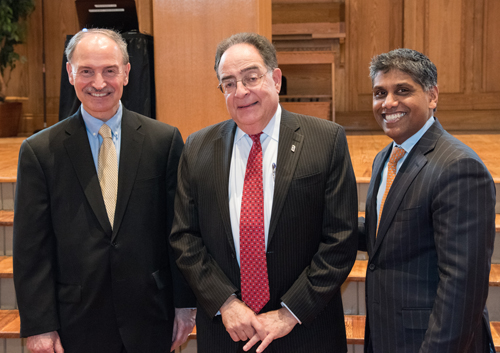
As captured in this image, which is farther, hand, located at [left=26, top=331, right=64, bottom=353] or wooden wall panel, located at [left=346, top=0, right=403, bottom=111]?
wooden wall panel, located at [left=346, top=0, right=403, bottom=111]

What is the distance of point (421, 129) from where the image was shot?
1545 millimetres

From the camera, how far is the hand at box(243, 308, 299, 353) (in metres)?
1.52

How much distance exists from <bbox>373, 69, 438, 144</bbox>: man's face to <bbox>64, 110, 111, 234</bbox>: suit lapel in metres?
0.90

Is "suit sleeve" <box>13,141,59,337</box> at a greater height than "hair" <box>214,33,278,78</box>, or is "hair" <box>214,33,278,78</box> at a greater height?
"hair" <box>214,33,278,78</box>

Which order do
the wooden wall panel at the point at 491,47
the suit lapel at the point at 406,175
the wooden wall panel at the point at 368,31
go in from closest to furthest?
→ the suit lapel at the point at 406,175 → the wooden wall panel at the point at 491,47 → the wooden wall panel at the point at 368,31

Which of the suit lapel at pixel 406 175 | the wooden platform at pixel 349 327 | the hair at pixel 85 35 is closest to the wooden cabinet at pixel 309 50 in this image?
the wooden platform at pixel 349 327

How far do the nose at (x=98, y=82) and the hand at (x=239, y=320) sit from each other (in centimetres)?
77

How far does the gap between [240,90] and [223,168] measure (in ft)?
0.79

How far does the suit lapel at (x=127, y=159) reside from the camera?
1672 mm

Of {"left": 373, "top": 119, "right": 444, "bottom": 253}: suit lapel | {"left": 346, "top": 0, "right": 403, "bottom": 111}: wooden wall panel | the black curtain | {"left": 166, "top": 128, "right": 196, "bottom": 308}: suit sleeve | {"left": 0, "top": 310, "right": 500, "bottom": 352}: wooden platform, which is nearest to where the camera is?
{"left": 373, "top": 119, "right": 444, "bottom": 253}: suit lapel

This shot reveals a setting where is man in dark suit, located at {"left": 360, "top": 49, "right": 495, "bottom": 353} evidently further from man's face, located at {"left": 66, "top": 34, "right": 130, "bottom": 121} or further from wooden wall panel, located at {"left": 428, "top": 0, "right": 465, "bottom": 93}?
wooden wall panel, located at {"left": 428, "top": 0, "right": 465, "bottom": 93}

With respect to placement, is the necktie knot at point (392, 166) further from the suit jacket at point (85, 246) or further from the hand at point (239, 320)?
the suit jacket at point (85, 246)

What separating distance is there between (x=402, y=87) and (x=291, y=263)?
1.99ft

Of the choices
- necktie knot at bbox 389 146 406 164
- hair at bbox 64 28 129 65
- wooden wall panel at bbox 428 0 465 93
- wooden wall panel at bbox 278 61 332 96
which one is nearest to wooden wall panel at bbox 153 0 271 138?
hair at bbox 64 28 129 65
